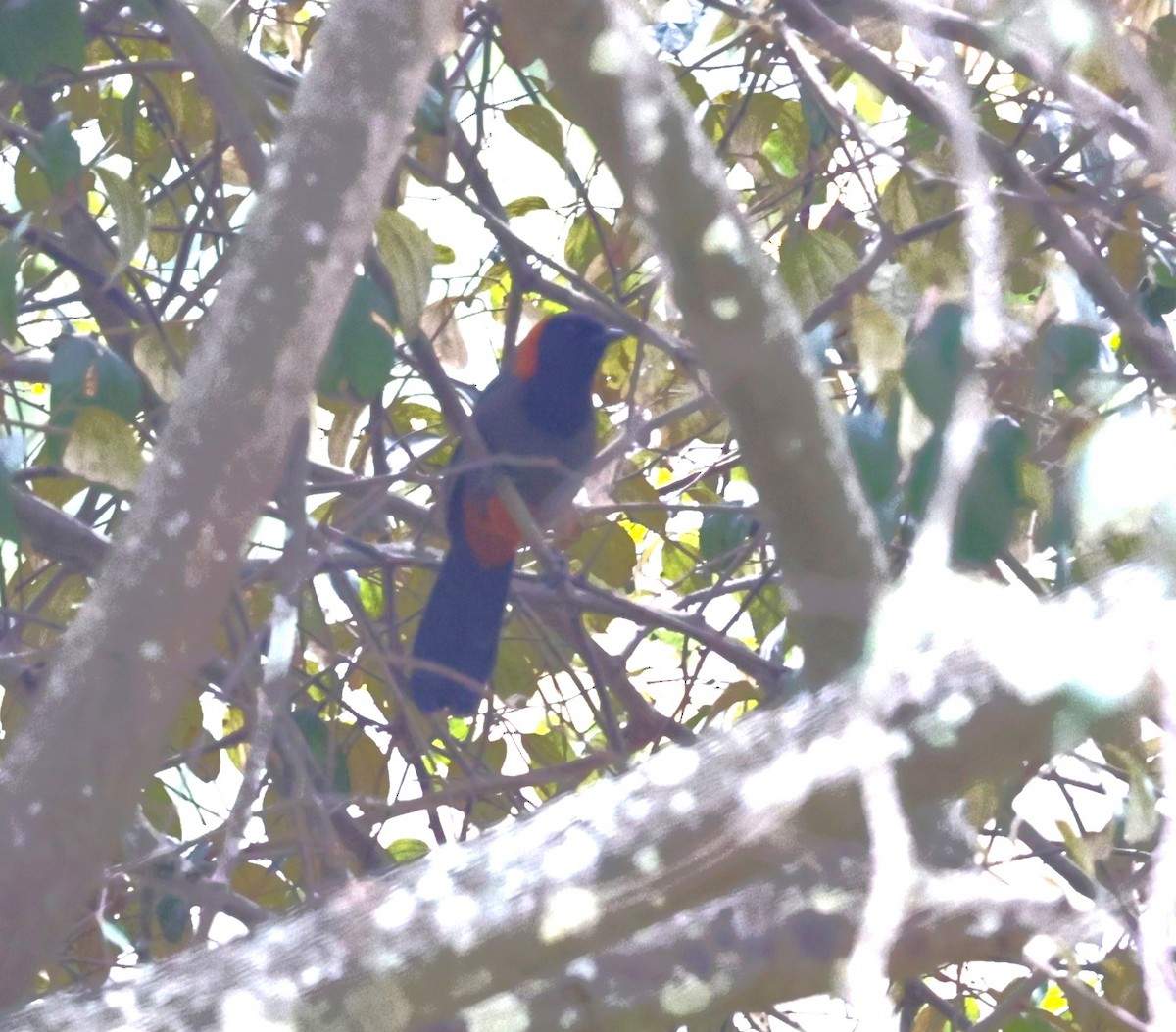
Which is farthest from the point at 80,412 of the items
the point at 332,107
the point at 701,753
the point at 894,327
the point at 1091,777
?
the point at 1091,777

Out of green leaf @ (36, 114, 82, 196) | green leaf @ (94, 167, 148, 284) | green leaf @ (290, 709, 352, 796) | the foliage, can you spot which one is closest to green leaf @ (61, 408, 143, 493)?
the foliage

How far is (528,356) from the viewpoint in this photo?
5012mm

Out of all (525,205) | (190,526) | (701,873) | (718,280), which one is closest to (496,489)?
(525,205)

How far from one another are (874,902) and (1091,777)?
2.41m

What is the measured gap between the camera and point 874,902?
1043mm

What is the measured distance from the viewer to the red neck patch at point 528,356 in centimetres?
486

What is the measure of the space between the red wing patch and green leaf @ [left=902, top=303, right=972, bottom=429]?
7.45 ft

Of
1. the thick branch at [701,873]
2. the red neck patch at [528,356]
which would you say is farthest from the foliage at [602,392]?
the red neck patch at [528,356]

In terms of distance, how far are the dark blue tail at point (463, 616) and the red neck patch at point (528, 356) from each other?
0.87 meters

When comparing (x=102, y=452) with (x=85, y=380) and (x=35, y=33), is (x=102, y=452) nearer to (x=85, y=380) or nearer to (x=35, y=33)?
(x=85, y=380)

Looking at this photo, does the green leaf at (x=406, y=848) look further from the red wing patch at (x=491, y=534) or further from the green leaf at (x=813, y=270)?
the green leaf at (x=813, y=270)

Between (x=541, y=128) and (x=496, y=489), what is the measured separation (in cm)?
111

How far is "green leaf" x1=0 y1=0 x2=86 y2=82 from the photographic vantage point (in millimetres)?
2395

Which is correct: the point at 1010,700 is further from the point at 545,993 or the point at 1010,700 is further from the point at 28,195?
the point at 28,195
